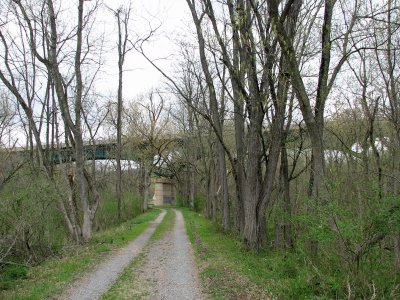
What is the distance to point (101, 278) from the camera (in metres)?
9.42

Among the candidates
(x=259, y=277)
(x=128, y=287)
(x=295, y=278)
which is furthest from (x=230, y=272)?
(x=128, y=287)

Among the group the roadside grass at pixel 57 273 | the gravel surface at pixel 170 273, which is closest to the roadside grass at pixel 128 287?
the gravel surface at pixel 170 273

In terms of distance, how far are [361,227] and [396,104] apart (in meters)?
10.2

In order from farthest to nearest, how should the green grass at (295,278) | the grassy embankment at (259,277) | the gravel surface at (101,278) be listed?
1. the gravel surface at (101,278)
2. the grassy embankment at (259,277)
3. the green grass at (295,278)

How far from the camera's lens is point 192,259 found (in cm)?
1203

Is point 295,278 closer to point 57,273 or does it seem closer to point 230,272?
point 230,272

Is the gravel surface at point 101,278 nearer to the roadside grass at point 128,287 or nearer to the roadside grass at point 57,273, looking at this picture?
the roadside grass at point 128,287

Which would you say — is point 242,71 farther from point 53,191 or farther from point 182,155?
point 182,155

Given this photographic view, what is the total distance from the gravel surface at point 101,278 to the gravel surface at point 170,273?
562mm

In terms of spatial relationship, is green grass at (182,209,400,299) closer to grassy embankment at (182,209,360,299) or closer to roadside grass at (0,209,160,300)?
grassy embankment at (182,209,360,299)

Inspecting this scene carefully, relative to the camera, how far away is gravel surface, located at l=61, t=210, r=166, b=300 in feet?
26.0

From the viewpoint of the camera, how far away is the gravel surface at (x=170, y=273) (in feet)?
26.2

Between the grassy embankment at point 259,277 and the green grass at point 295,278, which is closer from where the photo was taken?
the green grass at point 295,278

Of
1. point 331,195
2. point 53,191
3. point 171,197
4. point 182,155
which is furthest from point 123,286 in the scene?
point 171,197
